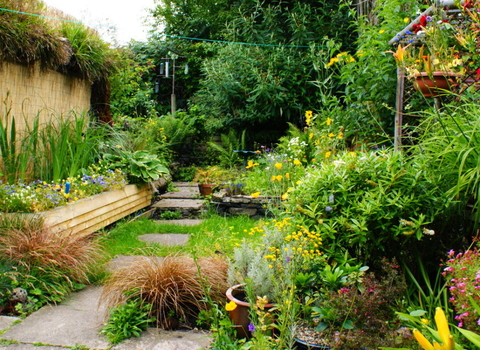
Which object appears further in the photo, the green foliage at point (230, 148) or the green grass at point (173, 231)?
the green foliage at point (230, 148)

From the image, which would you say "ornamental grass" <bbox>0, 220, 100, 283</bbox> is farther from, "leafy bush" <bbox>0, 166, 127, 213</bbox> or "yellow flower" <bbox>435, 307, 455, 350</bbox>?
"yellow flower" <bbox>435, 307, 455, 350</bbox>

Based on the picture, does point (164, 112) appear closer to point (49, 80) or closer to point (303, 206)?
point (49, 80)

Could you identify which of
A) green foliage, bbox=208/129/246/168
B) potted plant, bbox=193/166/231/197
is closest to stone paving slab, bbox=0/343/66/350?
potted plant, bbox=193/166/231/197

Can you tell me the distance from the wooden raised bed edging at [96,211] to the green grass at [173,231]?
0.17m

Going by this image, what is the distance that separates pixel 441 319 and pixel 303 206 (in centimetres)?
191

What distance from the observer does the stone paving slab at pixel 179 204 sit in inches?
247

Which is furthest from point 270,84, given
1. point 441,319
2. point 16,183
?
point 441,319

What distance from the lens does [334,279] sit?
86.7 inches

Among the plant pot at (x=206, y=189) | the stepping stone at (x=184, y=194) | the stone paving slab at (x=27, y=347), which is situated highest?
the plant pot at (x=206, y=189)

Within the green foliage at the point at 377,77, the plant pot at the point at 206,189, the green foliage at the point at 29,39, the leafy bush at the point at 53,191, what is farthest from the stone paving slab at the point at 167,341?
the plant pot at the point at 206,189

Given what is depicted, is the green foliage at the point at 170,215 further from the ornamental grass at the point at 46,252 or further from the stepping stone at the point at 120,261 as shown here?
the ornamental grass at the point at 46,252

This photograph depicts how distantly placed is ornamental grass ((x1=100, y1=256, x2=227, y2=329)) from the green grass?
2.66 feet

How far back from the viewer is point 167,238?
483 cm

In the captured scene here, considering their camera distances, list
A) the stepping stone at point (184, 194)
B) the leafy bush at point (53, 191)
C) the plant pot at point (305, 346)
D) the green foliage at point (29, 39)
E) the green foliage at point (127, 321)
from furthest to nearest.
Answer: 1. the stepping stone at point (184, 194)
2. the green foliage at point (29, 39)
3. the leafy bush at point (53, 191)
4. the green foliage at point (127, 321)
5. the plant pot at point (305, 346)
